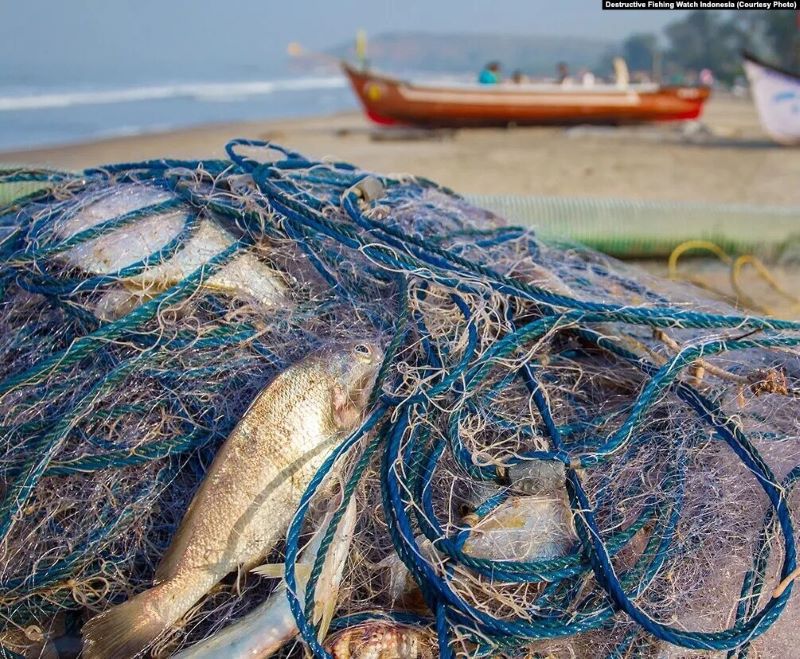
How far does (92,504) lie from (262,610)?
610mm

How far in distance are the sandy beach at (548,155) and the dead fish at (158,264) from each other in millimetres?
6737

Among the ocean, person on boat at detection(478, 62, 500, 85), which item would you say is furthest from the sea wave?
person on boat at detection(478, 62, 500, 85)

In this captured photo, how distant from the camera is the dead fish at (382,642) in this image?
169 cm

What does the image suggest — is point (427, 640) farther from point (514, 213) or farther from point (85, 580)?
point (514, 213)

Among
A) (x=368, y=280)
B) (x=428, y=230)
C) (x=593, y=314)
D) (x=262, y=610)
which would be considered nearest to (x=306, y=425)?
(x=262, y=610)

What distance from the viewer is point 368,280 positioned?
7.68ft

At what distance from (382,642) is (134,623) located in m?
0.58

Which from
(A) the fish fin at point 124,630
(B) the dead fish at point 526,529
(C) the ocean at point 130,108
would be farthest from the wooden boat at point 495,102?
(A) the fish fin at point 124,630

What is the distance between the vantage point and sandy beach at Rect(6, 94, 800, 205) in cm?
966

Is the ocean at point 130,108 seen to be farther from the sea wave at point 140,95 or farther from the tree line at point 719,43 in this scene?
the tree line at point 719,43

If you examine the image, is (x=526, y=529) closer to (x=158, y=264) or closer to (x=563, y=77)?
(x=158, y=264)

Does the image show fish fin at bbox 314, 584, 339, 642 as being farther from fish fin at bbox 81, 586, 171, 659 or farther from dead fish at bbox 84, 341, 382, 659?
fish fin at bbox 81, 586, 171, 659

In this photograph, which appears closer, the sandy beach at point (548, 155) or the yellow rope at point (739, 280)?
the yellow rope at point (739, 280)

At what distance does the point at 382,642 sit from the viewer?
1717mm
